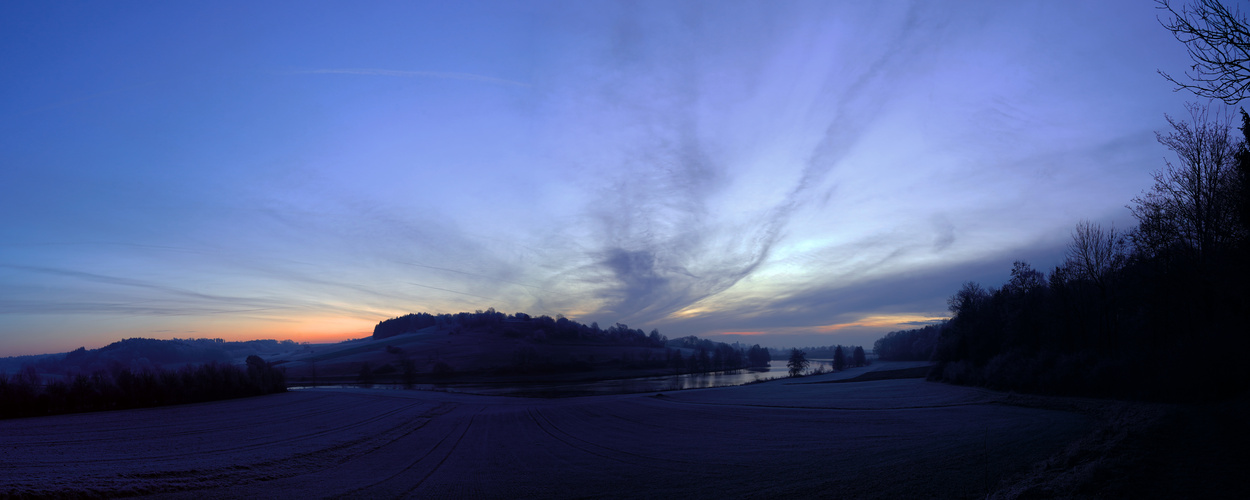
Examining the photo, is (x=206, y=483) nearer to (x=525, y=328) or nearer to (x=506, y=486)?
(x=506, y=486)

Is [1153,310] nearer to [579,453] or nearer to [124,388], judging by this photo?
[579,453]

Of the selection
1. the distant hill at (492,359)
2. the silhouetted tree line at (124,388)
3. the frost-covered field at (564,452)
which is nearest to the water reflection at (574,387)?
the distant hill at (492,359)

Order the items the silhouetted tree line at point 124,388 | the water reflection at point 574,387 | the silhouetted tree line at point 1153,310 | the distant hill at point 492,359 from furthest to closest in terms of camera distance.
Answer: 1. the distant hill at point 492,359
2. the water reflection at point 574,387
3. the silhouetted tree line at point 124,388
4. the silhouetted tree line at point 1153,310

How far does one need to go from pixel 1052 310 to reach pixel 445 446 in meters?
65.1

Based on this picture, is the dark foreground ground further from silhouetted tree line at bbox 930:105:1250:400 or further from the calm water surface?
the calm water surface

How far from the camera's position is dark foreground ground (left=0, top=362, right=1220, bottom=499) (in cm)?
1563

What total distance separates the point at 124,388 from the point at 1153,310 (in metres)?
110

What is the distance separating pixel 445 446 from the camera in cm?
A: 2831

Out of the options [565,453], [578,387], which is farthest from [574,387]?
[565,453]

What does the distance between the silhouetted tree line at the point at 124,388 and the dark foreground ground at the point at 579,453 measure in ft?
40.7

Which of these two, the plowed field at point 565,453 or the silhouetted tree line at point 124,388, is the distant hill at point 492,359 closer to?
the silhouetted tree line at point 124,388

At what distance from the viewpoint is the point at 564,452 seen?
81.5ft

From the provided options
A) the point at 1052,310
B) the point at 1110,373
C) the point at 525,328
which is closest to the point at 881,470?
the point at 1110,373

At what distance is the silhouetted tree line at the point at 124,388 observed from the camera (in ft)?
170
